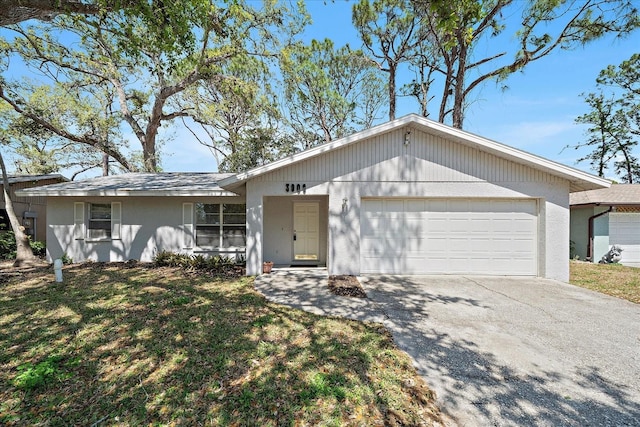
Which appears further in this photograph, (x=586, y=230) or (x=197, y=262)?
(x=586, y=230)

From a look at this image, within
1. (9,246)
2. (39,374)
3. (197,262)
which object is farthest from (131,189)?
(39,374)

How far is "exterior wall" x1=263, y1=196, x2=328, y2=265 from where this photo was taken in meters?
9.65

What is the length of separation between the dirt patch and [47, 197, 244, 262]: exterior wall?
4.74 meters

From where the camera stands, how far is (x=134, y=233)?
990 centimetres

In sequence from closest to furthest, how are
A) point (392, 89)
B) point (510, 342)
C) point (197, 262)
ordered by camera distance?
point (510, 342), point (197, 262), point (392, 89)

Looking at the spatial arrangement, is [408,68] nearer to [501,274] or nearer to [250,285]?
[501,274]

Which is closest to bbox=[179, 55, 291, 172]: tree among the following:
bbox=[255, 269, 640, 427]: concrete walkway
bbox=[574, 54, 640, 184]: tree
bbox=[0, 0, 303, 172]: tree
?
bbox=[0, 0, 303, 172]: tree

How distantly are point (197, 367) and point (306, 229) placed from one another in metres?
6.82

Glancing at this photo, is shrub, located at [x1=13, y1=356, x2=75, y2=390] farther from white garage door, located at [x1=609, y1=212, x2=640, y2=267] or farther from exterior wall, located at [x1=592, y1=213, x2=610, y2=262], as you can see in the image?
white garage door, located at [x1=609, y1=212, x2=640, y2=267]

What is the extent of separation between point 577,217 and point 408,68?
11.5 meters

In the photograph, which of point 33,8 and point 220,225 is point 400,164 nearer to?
point 220,225

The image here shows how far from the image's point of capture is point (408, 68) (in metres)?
16.1

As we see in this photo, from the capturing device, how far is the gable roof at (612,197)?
441 inches

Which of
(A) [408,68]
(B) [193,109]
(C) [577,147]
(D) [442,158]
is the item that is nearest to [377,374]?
(D) [442,158]
